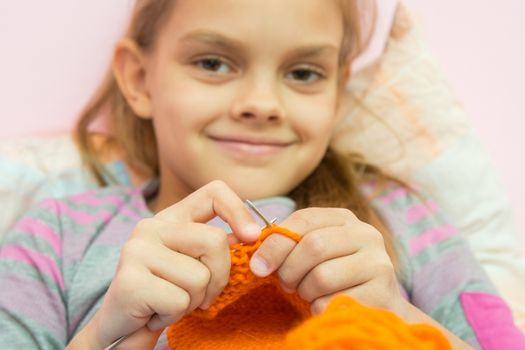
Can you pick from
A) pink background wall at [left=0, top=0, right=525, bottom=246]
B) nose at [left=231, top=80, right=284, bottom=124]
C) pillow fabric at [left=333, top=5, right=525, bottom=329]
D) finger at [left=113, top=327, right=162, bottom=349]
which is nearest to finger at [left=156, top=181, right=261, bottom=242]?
finger at [left=113, top=327, right=162, bottom=349]

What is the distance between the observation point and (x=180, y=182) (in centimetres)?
102

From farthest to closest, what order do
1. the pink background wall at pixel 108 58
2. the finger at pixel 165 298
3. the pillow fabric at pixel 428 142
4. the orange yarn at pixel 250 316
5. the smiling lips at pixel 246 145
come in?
1. the pink background wall at pixel 108 58
2. the pillow fabric at pixel 428 142
3. the smiling lips at pixel 246 145
4. the finger at pixel 165 298
5. the orange yarn at pixel 250 316

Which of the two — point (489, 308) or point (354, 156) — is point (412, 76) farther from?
point (489, 308)


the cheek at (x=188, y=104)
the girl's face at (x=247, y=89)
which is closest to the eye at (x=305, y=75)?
the girl's face at (x=247, y=89)

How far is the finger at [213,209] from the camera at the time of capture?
2.11 feet

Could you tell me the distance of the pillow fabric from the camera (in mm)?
1102

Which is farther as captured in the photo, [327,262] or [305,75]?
[305,75]

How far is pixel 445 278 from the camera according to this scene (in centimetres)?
92

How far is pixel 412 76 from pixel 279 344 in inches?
25.3

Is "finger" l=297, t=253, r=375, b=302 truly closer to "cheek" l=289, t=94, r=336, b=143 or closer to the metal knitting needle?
the metal knitting needle

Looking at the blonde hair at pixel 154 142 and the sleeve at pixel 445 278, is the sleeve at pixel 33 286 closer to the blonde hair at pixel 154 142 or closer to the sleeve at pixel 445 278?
the blonde hair at pixel 154 142

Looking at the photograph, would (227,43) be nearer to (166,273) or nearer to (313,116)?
(313,116)

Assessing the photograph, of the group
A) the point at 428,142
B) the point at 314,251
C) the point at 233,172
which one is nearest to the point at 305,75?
the point at 233,172

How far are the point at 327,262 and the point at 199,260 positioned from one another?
0.38 feet
